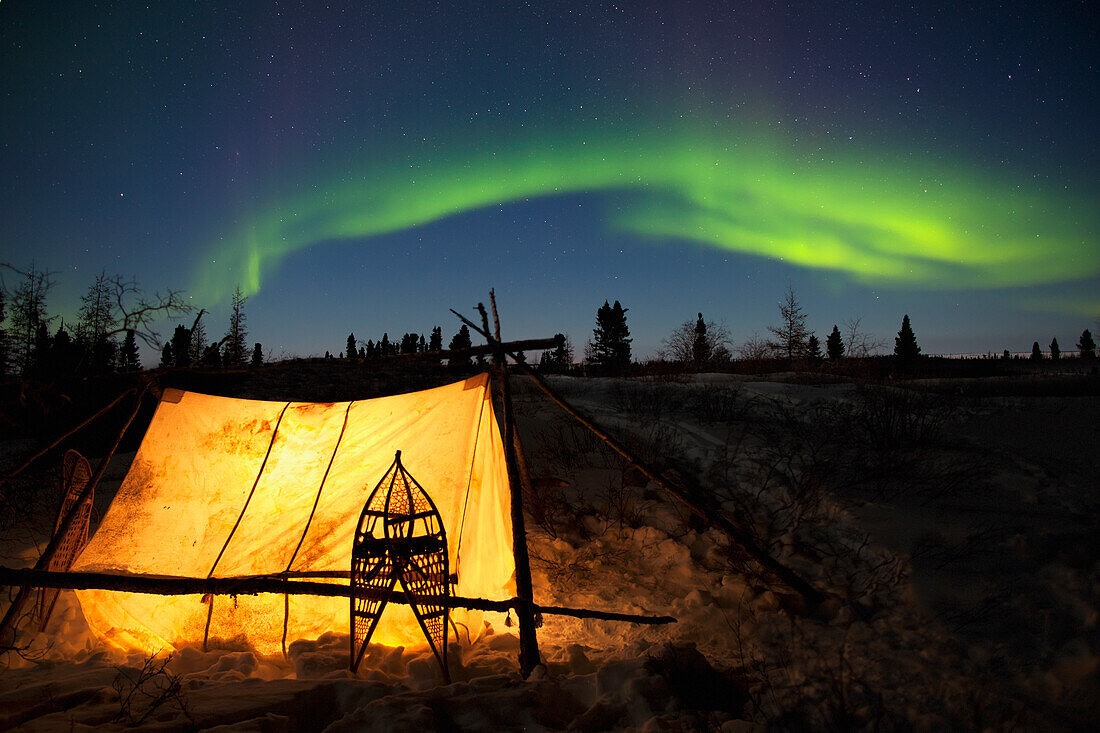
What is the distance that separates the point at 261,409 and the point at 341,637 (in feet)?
7.80

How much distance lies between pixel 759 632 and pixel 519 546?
1.83m

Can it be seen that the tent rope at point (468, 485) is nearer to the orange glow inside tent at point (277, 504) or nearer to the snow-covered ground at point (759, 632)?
the orange glow inside tent at point (277, 504)

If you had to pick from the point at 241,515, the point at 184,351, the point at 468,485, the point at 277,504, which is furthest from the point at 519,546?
the point at 184,351

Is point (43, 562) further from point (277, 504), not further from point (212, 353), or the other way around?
point (212, 353)

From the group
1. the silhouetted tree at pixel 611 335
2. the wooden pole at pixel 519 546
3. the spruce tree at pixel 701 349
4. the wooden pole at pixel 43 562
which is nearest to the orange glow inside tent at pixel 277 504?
the wooden pole at pixel 43 562

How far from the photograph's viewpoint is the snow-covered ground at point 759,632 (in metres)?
2.65

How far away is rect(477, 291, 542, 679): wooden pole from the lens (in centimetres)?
338

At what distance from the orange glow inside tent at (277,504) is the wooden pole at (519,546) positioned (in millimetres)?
511

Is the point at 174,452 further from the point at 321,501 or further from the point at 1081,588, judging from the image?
the point at 1081,588

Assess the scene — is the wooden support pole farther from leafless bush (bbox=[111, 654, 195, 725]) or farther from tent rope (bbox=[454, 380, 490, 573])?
tent rope (bbox=[454, 380, 490, 573])

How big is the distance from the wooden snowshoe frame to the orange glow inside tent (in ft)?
1.74

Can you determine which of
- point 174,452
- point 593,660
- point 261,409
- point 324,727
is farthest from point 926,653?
point 174,452

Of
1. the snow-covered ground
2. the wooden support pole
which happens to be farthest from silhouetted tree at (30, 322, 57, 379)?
the wooden support pole

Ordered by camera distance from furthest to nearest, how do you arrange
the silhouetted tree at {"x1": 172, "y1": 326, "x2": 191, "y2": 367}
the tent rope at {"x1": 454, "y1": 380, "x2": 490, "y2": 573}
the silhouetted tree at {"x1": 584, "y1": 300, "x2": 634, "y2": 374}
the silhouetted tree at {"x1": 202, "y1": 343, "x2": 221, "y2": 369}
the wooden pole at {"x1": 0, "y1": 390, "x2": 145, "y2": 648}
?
the silhouetted tree at {"x1": 584, "y1": 300, "x2": 634, "y2": 374}, the silhouetted tree at {"x1": 202, "y1": 343, "x2": 221, "y2": 369}, the silhouetted tree at {"x1": 172, "y1": 326, "x2": 191, "y2": 367}, the tent rope at {"x1": 454, "y1": 380, "x2": 490, "y2": 573}, the wooden pole at {"x1": 0, "y1": 390, "x2": 145, "y2": 648}
